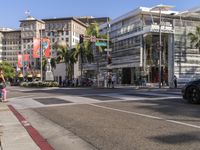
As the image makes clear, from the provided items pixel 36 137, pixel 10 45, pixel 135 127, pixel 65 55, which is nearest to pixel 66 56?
pixel 65 55

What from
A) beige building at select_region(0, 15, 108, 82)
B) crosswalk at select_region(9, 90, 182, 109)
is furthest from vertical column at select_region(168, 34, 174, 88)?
beige building at select_region(0, 15, 108, 82)

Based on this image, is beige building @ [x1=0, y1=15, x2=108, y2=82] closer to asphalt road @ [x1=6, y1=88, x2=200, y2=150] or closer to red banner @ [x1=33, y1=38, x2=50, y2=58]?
red banner @ [x1=33, y1=38, x2=50, y2=58]

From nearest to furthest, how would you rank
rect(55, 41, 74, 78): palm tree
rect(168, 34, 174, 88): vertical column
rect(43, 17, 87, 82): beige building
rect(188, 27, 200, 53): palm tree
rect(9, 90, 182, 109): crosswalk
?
rect(9, 90, 182, 109): crosswalk → rect(188, 27, 200, 53): palm tree → rect(168, 34, 174, 88): vertical column → rect(55, 41, 74, 78): palm tree → rect(43, 17, 87, 82): beige building

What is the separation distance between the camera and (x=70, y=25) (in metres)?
156

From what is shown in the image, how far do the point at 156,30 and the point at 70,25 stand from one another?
108818mm

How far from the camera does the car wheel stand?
14594 millimetres

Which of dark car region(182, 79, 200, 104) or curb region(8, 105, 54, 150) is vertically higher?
dark car region(182, 79, 200, 104)

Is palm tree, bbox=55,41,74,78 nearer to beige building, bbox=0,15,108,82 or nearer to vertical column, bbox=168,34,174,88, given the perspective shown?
vertical column, bbox=168,34,174,88

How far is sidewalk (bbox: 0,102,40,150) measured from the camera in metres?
7.29

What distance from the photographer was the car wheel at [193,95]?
47.9ft

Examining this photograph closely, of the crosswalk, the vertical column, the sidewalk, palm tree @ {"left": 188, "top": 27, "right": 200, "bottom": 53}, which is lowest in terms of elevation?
the sidewalk

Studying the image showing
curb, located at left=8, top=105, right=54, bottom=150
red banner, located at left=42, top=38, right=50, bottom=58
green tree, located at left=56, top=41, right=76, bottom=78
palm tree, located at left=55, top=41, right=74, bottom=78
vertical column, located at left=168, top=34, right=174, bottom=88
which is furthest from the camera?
palm tree, located at left=55, top=41, right=74, bottom=78

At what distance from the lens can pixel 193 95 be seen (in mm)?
14867

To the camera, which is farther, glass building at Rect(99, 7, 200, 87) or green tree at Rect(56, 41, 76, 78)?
green tree at Rect(56, 41, 76, 78)
